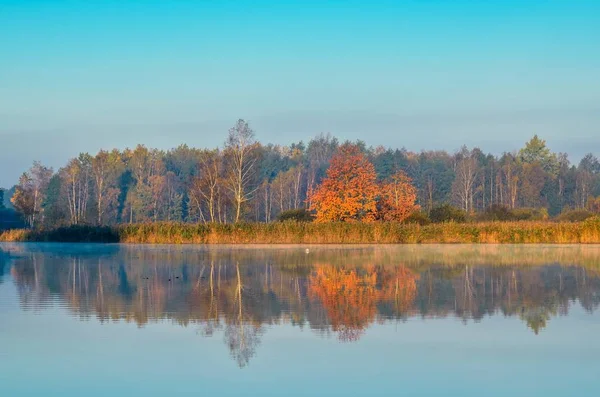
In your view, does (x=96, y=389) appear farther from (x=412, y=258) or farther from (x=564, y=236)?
(x=564, y=236)

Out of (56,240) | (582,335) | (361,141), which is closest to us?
(582,335)

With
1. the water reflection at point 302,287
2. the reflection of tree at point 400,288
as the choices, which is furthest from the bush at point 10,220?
the reflection of tree at point 400,288

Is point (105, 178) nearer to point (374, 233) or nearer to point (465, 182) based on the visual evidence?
point (465, 182)

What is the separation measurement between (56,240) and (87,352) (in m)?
38.1

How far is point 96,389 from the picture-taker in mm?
9586

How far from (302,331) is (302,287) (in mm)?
6617

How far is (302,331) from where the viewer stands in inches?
526

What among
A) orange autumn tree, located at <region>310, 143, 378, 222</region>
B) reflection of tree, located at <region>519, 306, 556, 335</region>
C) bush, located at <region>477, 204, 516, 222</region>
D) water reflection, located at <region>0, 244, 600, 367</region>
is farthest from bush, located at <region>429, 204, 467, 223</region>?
reflection of tree, located at <region>519, 306, 556, 335</region>

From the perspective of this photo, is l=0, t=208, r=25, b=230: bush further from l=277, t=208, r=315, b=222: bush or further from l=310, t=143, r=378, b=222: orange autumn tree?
l=310, t=143, r=378, b=222: orange autumn tree

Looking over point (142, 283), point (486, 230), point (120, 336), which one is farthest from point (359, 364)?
point (486, 230)

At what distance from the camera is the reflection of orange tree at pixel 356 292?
14.4 metres

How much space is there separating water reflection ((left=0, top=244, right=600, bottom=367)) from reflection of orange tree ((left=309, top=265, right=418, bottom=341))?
24 mm

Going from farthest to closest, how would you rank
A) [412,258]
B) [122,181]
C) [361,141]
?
[361,141] < [122,181] < [412,258]

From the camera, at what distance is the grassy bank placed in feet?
141
